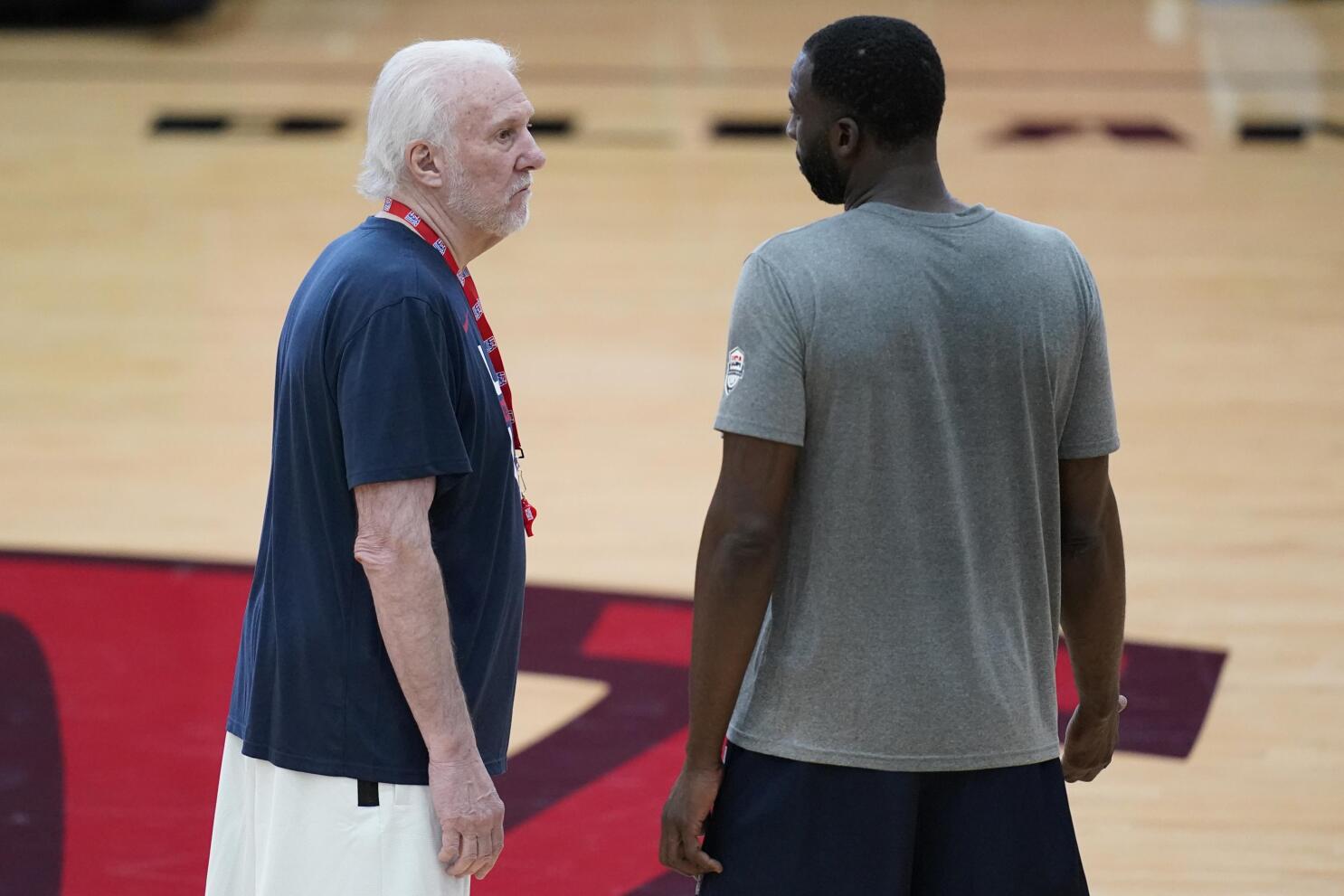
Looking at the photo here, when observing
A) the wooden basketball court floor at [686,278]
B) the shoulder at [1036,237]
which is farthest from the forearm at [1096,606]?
the wooden basketball court floor at [686,278]

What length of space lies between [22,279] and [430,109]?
183 inches

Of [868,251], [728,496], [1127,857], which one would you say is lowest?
[1127,857]

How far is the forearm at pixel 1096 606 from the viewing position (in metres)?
1.77

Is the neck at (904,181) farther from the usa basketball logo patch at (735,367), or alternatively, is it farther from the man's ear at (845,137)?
the usa basketball logo patch at (735,367)

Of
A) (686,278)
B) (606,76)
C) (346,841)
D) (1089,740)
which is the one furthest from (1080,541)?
(606,76)

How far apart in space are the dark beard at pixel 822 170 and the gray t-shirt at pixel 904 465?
0.06 metres

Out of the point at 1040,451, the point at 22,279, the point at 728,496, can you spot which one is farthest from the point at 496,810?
the point at 22,279

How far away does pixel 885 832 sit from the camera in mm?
1599

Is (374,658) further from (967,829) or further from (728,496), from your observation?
(967,829)

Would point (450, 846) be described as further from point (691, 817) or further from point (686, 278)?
point (686, 278)

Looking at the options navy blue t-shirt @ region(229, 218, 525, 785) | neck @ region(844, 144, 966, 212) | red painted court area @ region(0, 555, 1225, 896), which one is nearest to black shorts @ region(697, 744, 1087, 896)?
navy blue t-shirt @ region(229, 218, 525, 785)

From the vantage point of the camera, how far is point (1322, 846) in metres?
2.86

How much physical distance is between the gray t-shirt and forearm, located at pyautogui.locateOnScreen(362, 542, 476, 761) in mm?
280

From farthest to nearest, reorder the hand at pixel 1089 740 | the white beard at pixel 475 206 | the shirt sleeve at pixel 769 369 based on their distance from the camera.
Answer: the hand at pixel 1089 740, the white beard at pixel 475 206, the shirt sleeve at pixel 769 369
